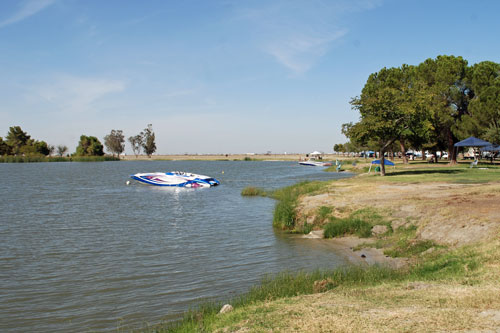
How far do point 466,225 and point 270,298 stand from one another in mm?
8396

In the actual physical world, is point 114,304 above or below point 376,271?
below

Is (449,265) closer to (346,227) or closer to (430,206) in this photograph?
(346,227)

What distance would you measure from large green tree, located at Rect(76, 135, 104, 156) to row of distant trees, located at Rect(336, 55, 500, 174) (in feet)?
520

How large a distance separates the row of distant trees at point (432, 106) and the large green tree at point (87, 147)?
158384mm

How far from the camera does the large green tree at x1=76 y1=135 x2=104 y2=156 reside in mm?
194400

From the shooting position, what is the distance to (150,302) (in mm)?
11141

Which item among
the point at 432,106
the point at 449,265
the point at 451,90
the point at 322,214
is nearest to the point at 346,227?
the point at 322,214

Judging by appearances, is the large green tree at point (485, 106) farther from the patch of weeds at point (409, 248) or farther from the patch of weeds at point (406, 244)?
the patch of weeds at point (409, 248)

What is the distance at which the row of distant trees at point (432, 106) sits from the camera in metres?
36.1

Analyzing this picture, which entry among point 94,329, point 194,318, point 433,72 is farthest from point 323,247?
point 433,72

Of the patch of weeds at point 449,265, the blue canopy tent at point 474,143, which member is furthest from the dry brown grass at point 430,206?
the blue canopy tent at point 474,143

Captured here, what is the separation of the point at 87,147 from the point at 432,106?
178 metres

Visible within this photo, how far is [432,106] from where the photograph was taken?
154ft

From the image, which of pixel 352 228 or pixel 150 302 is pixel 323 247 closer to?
pixel 352 228
